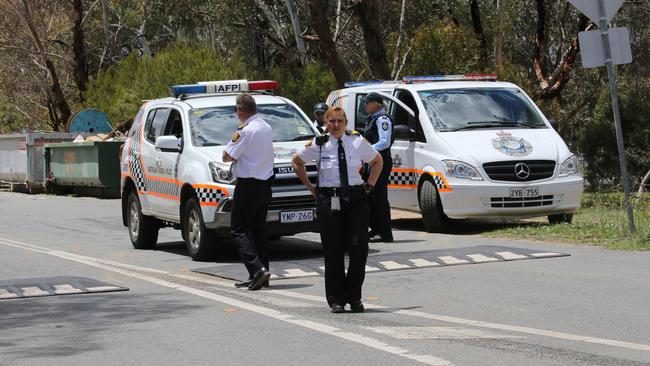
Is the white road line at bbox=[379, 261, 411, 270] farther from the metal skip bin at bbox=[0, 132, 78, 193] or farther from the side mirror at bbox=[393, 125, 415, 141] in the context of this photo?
the metal skip bin at bbox=[0, 132, 78, 193]

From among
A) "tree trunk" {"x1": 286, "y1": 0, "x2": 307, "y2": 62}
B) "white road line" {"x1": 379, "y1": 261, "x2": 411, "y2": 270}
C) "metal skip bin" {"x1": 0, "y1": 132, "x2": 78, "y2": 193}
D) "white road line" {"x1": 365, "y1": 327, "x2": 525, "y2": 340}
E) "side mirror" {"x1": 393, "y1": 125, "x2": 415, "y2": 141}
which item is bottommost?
"white road line" {"x1": 365, "y1": 327, "x2": 525, "y2": 340}

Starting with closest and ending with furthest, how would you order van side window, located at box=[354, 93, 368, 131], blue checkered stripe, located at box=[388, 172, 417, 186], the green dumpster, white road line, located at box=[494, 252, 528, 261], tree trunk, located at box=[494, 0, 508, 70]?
white road line, located at box=[494, 252, 528, 261] < blue checkered stripe, located at box=[388, 172, 417, 186] < van side window, located at box=[354, 93, 368, 131] < the green dumpster < tree trunk, located at box=[494, 0, 508, 70]

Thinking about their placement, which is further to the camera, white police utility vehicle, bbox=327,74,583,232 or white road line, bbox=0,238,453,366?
white police utility vehicle, bbox=327,74,583,232

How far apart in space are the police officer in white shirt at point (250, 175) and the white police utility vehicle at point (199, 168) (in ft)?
6.11

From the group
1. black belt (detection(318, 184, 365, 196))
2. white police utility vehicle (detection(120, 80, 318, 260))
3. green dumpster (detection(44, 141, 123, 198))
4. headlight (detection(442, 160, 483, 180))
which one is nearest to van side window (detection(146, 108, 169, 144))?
white police utility vehicle (detection(120, 80, 318, 260))

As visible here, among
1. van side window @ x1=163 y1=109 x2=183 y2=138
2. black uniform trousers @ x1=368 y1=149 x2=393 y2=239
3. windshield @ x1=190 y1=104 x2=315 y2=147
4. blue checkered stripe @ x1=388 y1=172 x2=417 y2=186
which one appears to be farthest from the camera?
blue checkered stripe @ x1=388 y1=172 x2=417 y2=186

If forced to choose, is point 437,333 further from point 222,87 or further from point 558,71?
point 558,71

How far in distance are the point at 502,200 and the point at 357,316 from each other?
23.0 feet

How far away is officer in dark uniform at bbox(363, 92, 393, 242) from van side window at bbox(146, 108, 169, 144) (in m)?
2.57

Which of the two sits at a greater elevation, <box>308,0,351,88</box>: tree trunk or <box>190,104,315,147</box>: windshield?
<box>308,0,351,88</box>: tree trunk

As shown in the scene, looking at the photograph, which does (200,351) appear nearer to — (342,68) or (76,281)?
(76,281)

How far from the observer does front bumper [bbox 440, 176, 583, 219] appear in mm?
15820

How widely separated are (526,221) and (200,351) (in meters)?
10.9

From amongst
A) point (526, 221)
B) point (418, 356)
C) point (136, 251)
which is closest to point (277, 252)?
point (136, 251)
